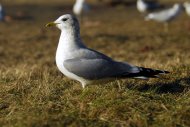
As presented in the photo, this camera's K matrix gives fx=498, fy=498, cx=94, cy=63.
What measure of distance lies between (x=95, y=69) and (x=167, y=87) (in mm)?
1117

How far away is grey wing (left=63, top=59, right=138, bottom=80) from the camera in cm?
625

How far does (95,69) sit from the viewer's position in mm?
6270

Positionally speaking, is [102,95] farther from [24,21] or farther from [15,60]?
[24,21]

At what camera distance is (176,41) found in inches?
685

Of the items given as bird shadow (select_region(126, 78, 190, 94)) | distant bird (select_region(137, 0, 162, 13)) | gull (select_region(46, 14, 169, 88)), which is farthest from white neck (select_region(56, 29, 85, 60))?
distant bird (select_region(137, 0, 162, 13))

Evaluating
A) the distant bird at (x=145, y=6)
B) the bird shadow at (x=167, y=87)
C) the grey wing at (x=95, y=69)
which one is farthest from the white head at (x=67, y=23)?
the distant bird at (x=145, y=6)

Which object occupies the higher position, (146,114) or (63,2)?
(63,2)

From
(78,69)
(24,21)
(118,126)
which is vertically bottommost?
(118,126)

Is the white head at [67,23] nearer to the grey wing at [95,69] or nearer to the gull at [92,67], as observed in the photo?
the gull at [92,67]

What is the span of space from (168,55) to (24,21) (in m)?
11.8

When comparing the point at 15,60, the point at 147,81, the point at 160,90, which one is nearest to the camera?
the point at 160,90

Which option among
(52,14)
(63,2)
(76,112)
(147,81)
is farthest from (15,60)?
(63,2)

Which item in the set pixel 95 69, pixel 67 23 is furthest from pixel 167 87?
pixel 67 23

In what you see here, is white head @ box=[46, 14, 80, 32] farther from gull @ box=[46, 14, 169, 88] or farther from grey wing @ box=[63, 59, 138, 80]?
grey wing @ box=[63, 59, 138, 80]
